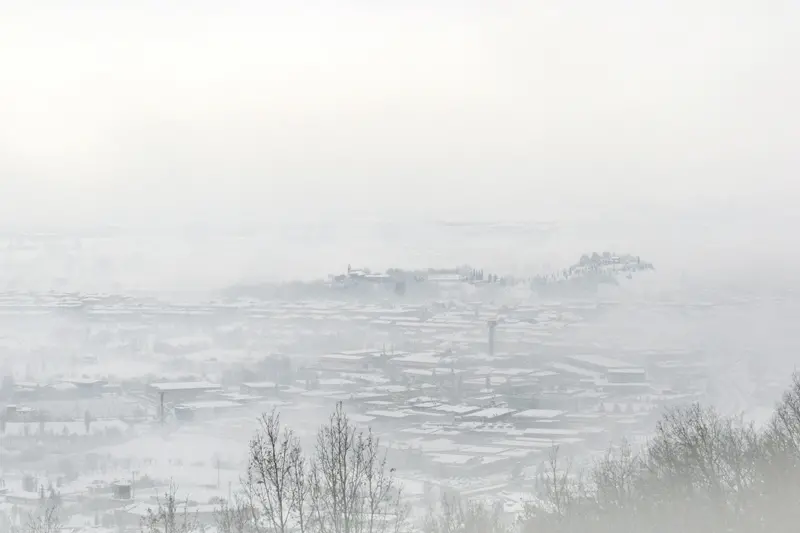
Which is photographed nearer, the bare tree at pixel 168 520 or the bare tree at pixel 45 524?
the bare tree at pixel 168 520

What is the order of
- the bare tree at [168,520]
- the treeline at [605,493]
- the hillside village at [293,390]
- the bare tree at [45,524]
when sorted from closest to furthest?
the treeline at [605,493] → the bare tree at [168,520] → the bare tree at [45,524] → the hillside village at [293,390]

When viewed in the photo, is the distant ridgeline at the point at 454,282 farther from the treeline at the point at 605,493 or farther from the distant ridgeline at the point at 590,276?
the treeline at the point at 605,493

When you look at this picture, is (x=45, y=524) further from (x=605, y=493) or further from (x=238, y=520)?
(x=605, y=493)

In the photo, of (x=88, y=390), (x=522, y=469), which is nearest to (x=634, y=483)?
(x=522, y=469)

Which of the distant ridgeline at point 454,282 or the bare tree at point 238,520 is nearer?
the bare tree at point 238,520

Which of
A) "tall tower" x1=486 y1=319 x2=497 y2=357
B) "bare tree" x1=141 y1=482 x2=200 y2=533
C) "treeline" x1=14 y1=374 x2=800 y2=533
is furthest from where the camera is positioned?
"tall tower" x1=486 y1=319 x2=497 y2=357

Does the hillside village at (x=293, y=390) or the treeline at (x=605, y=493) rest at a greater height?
the treeline at (x=605, y=493)

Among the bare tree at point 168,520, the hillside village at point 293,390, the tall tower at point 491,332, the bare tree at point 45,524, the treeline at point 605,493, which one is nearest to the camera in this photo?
the treeline at point 605,493

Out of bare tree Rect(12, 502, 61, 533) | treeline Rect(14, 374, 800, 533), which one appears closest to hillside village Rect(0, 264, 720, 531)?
bare tree Rect(12, 502, 61, 533)

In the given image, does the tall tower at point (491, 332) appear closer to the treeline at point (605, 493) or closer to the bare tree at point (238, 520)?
the treeline at point (605, 493)

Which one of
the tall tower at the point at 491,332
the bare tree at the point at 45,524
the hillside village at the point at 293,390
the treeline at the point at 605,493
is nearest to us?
the treeline at the point at 605,493

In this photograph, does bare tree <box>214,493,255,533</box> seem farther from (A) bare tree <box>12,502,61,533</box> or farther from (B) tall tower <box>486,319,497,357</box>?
(B) tall tower <box>486,319,497,357</box>

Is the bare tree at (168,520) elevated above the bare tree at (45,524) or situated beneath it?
elevated above

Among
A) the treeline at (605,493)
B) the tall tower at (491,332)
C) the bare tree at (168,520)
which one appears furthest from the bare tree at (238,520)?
the tall tower at (491,332)
